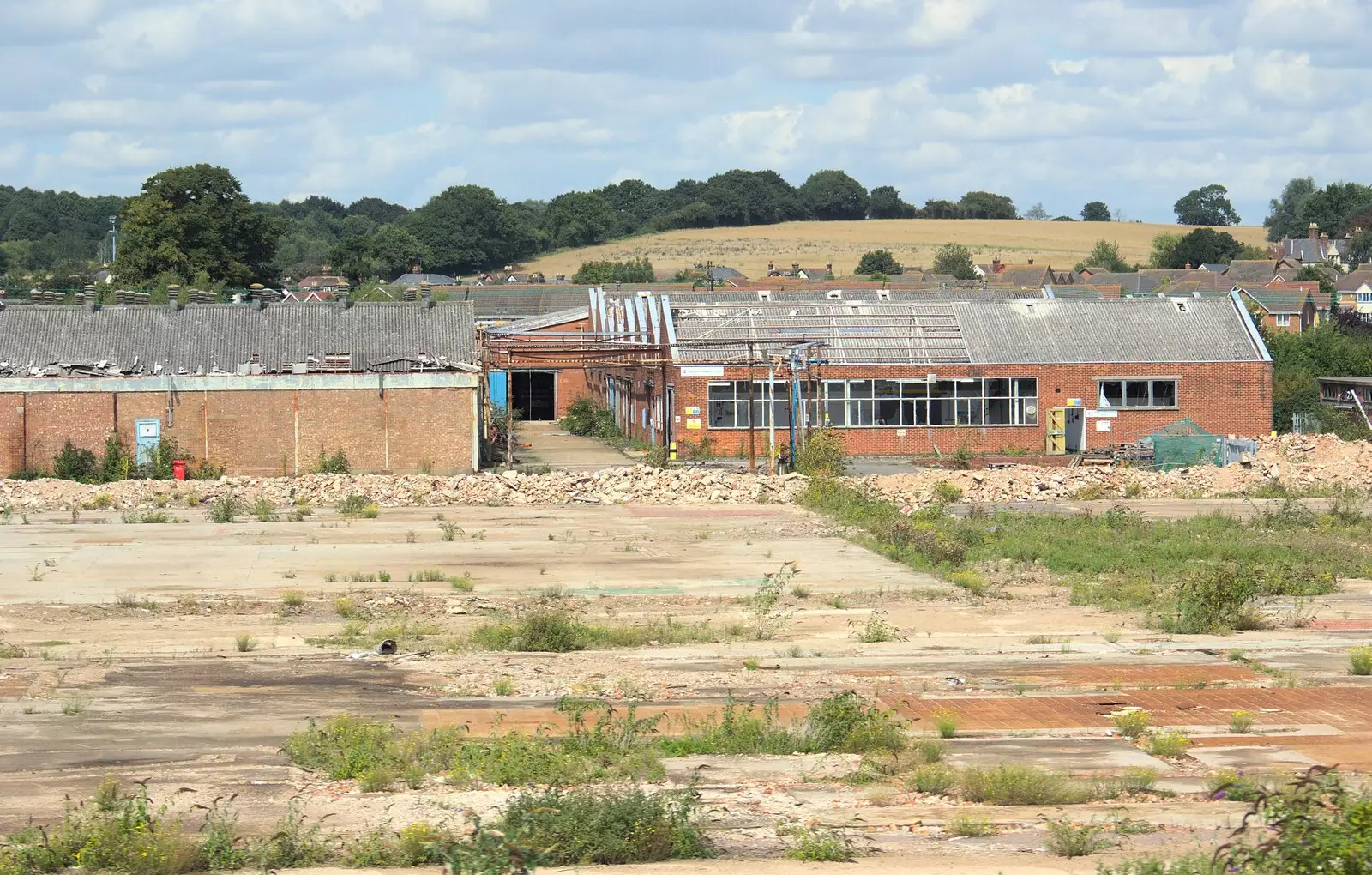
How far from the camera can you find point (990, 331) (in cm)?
5009

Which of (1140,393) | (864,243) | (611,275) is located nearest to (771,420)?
(1140,393)

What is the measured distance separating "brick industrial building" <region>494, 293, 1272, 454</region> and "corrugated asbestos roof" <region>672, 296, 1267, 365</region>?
57 millimetres

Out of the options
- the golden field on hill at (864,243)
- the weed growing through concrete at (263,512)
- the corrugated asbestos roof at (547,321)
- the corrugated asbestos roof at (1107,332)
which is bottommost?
the weed growing through concrete at (263,512)

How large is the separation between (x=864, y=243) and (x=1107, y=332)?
12561cm

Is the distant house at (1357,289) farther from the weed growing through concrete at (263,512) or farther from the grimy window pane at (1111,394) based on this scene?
the weed growing through concrete at (263,512)

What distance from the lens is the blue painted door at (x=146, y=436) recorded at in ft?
137

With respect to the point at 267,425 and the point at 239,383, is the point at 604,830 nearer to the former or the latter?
the point at 267,425

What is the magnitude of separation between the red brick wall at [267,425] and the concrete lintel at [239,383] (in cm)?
13

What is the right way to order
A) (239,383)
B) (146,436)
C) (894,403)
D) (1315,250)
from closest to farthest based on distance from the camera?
(146,436) → (239,383) → (894,403) → (1315,250)

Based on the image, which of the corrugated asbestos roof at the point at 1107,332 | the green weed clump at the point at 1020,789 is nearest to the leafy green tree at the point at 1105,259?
the corrugated asbestos roof at the point at 1107,332

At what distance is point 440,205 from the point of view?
154 m

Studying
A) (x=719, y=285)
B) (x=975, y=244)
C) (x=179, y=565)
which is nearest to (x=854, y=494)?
(x=179, y=565)

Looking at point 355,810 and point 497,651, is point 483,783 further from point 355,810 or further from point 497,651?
point 497,651

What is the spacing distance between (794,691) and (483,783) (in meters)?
4.99
